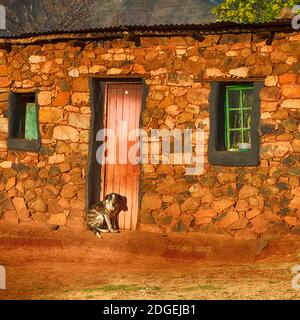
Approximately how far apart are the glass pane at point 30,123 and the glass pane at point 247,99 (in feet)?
13.8

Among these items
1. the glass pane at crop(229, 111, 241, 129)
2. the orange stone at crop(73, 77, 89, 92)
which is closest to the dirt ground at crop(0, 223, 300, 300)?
the glass pane at crop(229, 111, 241, 129)

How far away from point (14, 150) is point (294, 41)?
18.8 ft

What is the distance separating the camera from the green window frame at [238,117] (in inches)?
404

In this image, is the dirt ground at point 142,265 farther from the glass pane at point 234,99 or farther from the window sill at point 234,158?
the glass pane at point 234,99

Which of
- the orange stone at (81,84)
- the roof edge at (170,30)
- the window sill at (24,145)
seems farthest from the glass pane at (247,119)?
the window sill at (24,145)

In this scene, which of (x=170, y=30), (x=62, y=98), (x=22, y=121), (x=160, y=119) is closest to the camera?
(x=170, y=30)

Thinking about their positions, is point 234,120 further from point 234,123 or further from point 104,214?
point 104,214

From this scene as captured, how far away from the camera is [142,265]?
9.34 meters

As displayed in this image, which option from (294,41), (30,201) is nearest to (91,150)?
(30,201)

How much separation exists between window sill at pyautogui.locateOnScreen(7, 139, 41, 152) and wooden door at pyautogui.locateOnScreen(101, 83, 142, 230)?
141cm

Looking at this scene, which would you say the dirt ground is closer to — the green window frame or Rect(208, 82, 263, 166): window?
Rect(208, 82, 263, 166): window

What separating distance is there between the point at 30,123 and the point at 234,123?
4173 mm

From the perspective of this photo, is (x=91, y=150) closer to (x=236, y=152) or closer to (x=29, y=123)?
(x=29, y=123)

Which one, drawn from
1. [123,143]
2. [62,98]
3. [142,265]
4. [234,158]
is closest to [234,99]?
[234,158]
